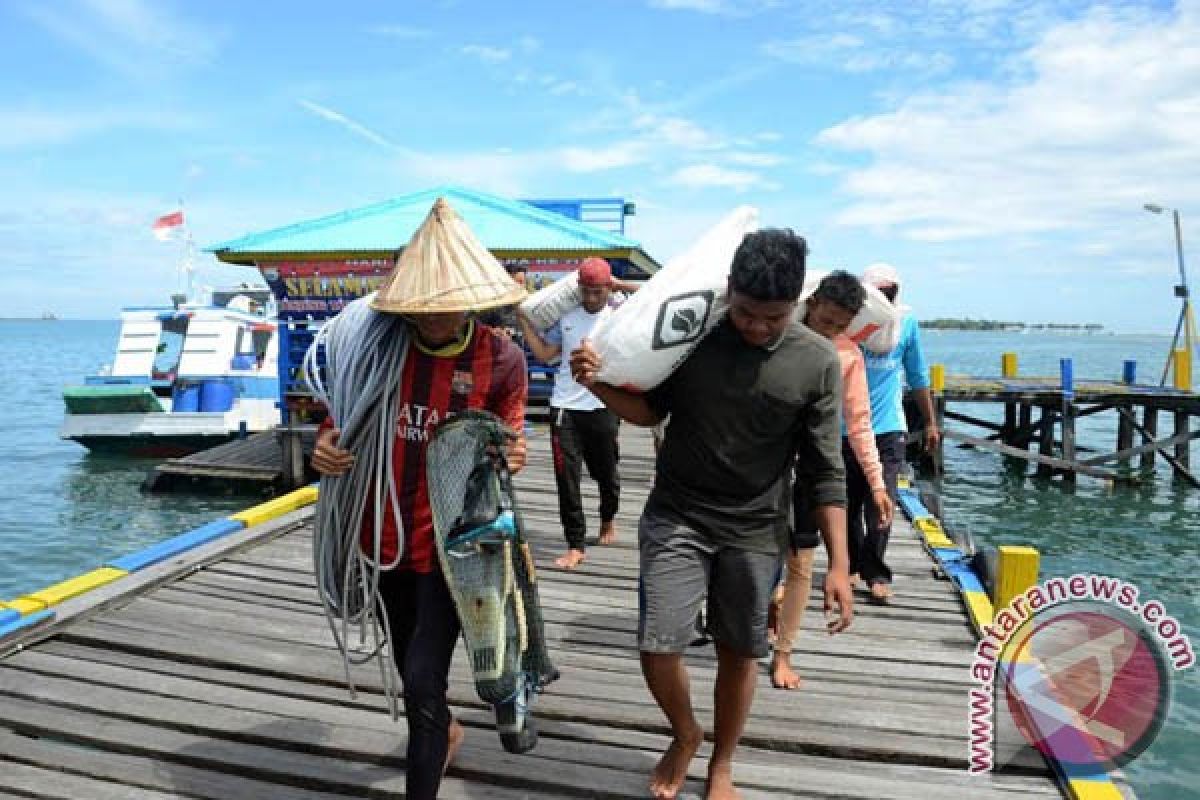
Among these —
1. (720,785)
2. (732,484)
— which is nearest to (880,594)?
(720,785)

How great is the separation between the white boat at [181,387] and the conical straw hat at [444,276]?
55.1ft

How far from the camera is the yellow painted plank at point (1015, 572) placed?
4.30 metres

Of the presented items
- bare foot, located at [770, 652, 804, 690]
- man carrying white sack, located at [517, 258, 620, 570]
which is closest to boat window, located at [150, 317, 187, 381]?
man carrying white sack, located at [517, 258, 620, 570]

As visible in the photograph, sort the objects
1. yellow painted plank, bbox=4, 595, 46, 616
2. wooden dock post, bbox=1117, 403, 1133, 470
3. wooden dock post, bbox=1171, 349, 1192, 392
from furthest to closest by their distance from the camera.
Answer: wooden dock post, bbox=1117, 403, 1133, 470
wooden dock post, bbox=1171, 349, 1192, 392
yellow painted plank, bbox=4, 595, 46, 616

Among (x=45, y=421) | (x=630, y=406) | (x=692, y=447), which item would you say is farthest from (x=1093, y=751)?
(x=45, y=421)

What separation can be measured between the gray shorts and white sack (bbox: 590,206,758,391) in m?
0.49

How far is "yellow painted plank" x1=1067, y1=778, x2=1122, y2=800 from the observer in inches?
113

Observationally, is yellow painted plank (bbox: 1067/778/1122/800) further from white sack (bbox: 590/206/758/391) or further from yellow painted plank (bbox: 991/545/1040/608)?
white sack (bbox: 590/206/758/391)

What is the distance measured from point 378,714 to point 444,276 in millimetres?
1920

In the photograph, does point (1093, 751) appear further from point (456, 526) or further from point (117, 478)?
point (117, 478)

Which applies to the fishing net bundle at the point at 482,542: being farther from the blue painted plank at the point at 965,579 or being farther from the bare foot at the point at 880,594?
the blue painted plank at the point at 965,579

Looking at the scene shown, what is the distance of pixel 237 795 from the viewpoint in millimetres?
2979

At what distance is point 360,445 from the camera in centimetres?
276

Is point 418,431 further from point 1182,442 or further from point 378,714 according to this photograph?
point 1182,442
